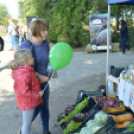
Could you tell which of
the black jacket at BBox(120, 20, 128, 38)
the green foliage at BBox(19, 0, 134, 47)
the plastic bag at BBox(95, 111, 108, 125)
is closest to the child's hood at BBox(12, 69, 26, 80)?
the plastic bag at BBox(95, 111, 108, 125)

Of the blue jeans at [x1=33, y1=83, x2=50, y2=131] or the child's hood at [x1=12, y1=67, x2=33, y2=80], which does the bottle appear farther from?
the child's hood at [x1=12, y1=67, x2=33, y2=80]

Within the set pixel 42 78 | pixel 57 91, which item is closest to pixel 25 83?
pixel 42 78

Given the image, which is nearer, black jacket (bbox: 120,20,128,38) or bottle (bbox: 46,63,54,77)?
bottle (bbox: 46,63,54,77)

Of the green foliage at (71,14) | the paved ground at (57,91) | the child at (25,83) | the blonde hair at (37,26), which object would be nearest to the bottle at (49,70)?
the child at (25,83)

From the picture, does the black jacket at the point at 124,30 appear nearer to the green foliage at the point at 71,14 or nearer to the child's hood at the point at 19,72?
the green foliage at the point at 71,14

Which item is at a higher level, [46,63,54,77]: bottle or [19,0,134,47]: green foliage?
[19,0,134,47]: green foliage

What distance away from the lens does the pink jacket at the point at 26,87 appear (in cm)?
212

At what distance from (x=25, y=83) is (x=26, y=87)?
0.16 feet

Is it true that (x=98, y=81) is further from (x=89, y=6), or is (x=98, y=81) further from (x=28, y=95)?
(x=89, y=6)

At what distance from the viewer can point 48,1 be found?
42.8ft

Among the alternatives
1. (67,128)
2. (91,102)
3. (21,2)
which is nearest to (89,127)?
(67,128)

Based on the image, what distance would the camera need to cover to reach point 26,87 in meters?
2.12

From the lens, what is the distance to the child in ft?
6.97

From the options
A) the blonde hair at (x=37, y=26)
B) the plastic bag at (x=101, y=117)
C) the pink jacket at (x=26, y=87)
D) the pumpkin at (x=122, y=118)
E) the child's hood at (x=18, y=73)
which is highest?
the blonde hair at (x=37, y=26)
